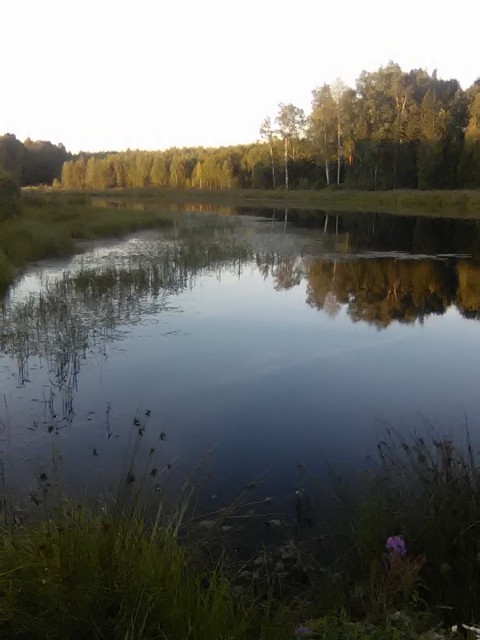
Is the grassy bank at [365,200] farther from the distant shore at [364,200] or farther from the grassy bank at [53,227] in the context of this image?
the grassy bank at [53,227]

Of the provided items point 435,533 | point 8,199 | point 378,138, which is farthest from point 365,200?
point 435,533

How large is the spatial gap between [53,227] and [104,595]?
20.9 metres

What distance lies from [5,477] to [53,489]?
0.53 meters

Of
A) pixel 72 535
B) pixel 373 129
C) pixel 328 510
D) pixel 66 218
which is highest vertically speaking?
pixel 373 129

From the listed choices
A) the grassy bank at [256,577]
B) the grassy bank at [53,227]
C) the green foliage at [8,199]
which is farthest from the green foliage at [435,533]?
the green foliage at [8,199]

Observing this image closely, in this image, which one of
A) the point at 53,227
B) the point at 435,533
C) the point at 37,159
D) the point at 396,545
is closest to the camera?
the point at 396,545

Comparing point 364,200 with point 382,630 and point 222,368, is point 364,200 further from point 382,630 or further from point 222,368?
point 382,630

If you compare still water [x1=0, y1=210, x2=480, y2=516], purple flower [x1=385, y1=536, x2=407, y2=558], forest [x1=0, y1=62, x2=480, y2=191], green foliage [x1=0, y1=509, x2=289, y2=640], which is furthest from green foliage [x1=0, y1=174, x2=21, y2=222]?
purple flower [x1=385, y1=536, x2=407, y2=558]

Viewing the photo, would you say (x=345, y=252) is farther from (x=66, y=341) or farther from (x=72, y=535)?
(x=72, y=535)

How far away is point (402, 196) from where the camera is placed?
139 ft

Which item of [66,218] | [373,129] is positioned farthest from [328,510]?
[373,129]

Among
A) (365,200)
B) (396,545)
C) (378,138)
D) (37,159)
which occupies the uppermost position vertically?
(37,159)

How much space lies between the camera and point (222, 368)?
8.60 metres

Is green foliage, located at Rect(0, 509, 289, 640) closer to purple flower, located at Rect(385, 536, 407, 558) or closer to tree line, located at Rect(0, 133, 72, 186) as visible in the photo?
purple flower, located at Rect(385, 536, 407, 558)
